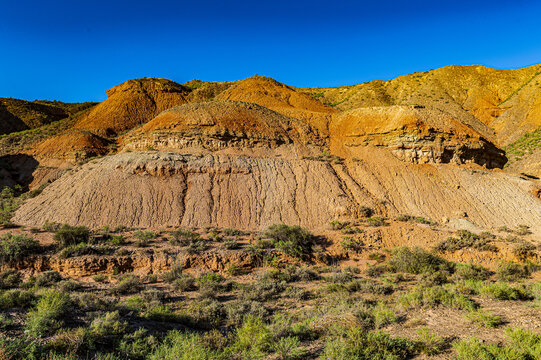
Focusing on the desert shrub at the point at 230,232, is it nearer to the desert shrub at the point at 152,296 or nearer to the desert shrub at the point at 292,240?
the desert shrub at the point at 292,240

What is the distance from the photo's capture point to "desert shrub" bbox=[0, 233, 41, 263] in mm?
12727

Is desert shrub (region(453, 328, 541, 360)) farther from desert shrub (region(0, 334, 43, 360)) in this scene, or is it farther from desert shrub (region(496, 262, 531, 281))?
desert shrub (region(496, 262, 531, 281))

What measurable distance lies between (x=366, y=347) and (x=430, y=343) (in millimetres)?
1393

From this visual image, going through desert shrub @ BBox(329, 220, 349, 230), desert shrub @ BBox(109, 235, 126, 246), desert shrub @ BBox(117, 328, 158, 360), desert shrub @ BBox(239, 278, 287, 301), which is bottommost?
desert shrub @ BBox(239, 278, 287, 301)

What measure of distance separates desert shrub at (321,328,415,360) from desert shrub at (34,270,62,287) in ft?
36.9

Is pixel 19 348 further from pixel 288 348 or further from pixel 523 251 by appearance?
pixel 523 251

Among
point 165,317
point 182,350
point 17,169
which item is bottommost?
point 165,317

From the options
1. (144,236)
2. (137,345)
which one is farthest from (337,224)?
(137,345)

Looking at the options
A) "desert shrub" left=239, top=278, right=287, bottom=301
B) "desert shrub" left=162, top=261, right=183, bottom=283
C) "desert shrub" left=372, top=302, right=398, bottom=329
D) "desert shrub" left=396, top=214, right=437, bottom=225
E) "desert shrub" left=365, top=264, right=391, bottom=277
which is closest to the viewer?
"desert shrub" left=372, top=302, right=398, bottom=329

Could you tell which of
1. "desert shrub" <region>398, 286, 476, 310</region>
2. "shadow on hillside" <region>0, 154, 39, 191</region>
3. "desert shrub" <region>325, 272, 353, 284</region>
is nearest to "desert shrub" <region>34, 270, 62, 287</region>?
"desert shrub" <region>325, 272, 353, 284</region>

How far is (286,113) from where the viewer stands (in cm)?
3488

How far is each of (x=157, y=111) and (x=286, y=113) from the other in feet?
81.7

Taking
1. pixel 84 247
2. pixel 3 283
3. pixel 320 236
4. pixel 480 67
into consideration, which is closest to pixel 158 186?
pixel 84 247

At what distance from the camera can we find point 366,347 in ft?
19.0
